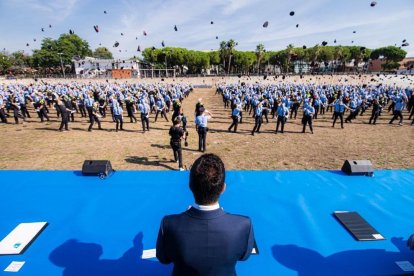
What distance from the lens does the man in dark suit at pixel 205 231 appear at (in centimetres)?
169

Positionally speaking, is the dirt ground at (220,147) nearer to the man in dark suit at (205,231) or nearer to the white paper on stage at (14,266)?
the white paper on stage at (14,266)

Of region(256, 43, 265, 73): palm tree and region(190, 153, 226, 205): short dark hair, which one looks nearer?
region(190, 153, 226, 205): short dark hair

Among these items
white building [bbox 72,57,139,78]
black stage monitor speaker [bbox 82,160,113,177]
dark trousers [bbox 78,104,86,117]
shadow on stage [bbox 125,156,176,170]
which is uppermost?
white building [bbox 72,57,139,78]

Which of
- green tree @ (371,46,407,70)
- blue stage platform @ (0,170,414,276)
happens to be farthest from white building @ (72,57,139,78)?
green tree @ (371,46,407,70)

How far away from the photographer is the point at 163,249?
6.20 ft

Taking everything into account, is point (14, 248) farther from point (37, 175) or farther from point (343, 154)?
point (343, 154)

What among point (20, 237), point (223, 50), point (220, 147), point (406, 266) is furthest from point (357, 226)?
point (223, 50)

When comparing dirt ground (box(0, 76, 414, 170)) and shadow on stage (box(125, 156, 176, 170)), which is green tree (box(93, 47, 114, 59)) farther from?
shadow on stage (box(125, 156, 176, 170))

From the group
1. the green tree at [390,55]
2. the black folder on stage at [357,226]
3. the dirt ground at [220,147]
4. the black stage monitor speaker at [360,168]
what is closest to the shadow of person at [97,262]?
the black folder on stage at [357,226]

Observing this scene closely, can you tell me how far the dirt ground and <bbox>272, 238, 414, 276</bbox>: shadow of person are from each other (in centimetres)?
545

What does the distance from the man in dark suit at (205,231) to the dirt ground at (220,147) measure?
7.21 m

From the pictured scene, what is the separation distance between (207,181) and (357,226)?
12.3 ft

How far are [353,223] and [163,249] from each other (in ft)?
12.4

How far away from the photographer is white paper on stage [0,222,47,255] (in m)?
3.53
